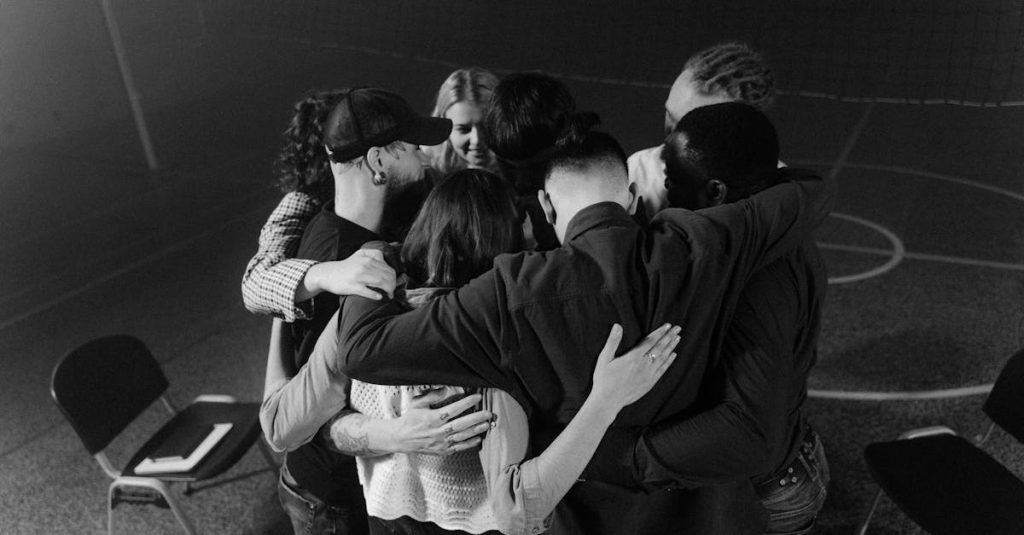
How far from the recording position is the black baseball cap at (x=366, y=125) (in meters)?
2.15

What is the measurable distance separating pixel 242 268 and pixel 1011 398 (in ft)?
17.7

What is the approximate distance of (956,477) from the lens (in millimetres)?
2871

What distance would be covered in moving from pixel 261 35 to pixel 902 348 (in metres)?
13.5

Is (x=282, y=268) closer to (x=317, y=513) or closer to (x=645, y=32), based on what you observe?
(x=317, y=513)

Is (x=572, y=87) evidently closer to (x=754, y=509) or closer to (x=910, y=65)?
(x=910, y=65)

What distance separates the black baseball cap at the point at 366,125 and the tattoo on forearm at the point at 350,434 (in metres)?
0.75

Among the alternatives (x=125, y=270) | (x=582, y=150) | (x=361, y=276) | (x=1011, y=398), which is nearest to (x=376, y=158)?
(x=361, y=276)

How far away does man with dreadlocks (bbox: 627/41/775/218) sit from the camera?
98.0 inches

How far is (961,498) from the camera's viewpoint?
277cm

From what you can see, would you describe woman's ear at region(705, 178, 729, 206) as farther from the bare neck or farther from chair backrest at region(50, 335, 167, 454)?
chair backrest at region(50, 335, 167, 454)

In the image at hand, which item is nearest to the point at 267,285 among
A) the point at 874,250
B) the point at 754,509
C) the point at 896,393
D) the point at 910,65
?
the point at 754,509

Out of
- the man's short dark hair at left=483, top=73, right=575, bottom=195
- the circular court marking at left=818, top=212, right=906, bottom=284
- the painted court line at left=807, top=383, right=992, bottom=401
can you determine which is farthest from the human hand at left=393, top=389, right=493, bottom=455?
the circular court marking at left=818, top=212, right=906, bottom=284

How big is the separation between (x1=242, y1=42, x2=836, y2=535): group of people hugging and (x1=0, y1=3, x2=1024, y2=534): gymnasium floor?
1984 mm

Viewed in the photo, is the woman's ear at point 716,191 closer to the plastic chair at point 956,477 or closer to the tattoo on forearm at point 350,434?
the tattoo on forearm at point 350,434
